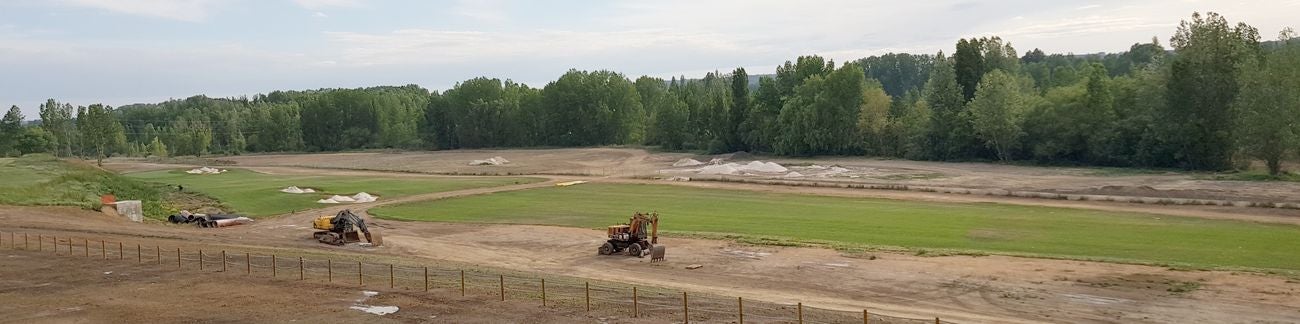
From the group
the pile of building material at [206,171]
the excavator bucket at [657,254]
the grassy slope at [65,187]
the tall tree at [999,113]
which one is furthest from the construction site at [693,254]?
the pile of building material at [206,171]

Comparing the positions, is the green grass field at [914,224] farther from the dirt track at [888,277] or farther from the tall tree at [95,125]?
the tall tree at [95,125]

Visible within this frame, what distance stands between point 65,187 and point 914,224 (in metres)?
58.1

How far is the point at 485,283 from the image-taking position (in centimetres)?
2723

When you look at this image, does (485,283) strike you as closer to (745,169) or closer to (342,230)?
(342,230)

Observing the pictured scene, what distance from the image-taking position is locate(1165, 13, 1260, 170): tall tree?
69.2 m

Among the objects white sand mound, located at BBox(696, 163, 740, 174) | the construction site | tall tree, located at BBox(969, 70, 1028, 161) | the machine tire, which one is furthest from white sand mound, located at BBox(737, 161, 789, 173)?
the machine tire

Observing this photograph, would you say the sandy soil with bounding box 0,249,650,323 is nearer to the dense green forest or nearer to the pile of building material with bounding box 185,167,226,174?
the dense green forest

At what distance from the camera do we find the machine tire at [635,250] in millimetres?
37622

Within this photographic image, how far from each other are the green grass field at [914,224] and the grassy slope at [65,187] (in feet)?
59.7

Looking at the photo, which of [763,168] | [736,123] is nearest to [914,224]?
[763,168]

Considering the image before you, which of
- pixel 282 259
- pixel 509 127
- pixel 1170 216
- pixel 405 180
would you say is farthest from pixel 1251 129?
pixel 509 127

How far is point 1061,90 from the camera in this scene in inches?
3433

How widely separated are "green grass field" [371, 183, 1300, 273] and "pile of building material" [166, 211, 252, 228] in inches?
326

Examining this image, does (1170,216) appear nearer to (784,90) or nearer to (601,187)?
(601,187)
